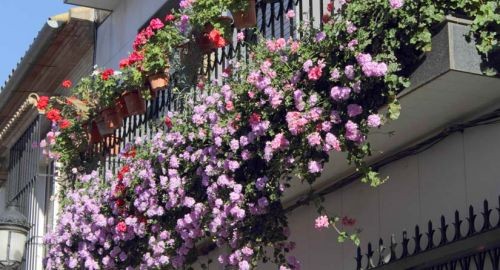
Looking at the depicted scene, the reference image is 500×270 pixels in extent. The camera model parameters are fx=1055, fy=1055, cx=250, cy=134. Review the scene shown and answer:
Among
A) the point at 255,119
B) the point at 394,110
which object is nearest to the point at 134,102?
the point at 255,119

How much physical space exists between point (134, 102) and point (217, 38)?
1.55 metres

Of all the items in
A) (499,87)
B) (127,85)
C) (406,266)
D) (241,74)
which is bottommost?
(406,266)

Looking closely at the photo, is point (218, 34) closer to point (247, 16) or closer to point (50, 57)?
point (247, 16)

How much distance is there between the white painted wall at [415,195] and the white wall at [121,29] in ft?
16.8

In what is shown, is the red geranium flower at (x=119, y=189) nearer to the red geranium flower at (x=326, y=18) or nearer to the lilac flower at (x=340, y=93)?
the red geranium flower at (x=326, y=18)

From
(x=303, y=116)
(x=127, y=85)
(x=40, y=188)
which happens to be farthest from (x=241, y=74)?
(x=40, y=188)

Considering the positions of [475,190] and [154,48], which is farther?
[154,48]

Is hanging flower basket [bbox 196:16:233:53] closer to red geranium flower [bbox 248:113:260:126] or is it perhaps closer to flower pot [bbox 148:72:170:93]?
flower pot [bbox 148:72:170:93]

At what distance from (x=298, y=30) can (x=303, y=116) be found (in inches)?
29.1

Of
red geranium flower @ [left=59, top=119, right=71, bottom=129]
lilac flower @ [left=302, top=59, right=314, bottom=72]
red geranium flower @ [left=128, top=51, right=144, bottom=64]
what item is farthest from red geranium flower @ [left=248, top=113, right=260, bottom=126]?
red geranium flower @ [left=59, top=119, right=71, bottom=129]

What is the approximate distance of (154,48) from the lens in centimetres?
877

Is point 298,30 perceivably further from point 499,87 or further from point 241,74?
point 499,87

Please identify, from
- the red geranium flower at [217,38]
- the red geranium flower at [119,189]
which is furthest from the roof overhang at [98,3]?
the red geranium flower at [217,38]

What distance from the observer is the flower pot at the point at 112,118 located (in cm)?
982
